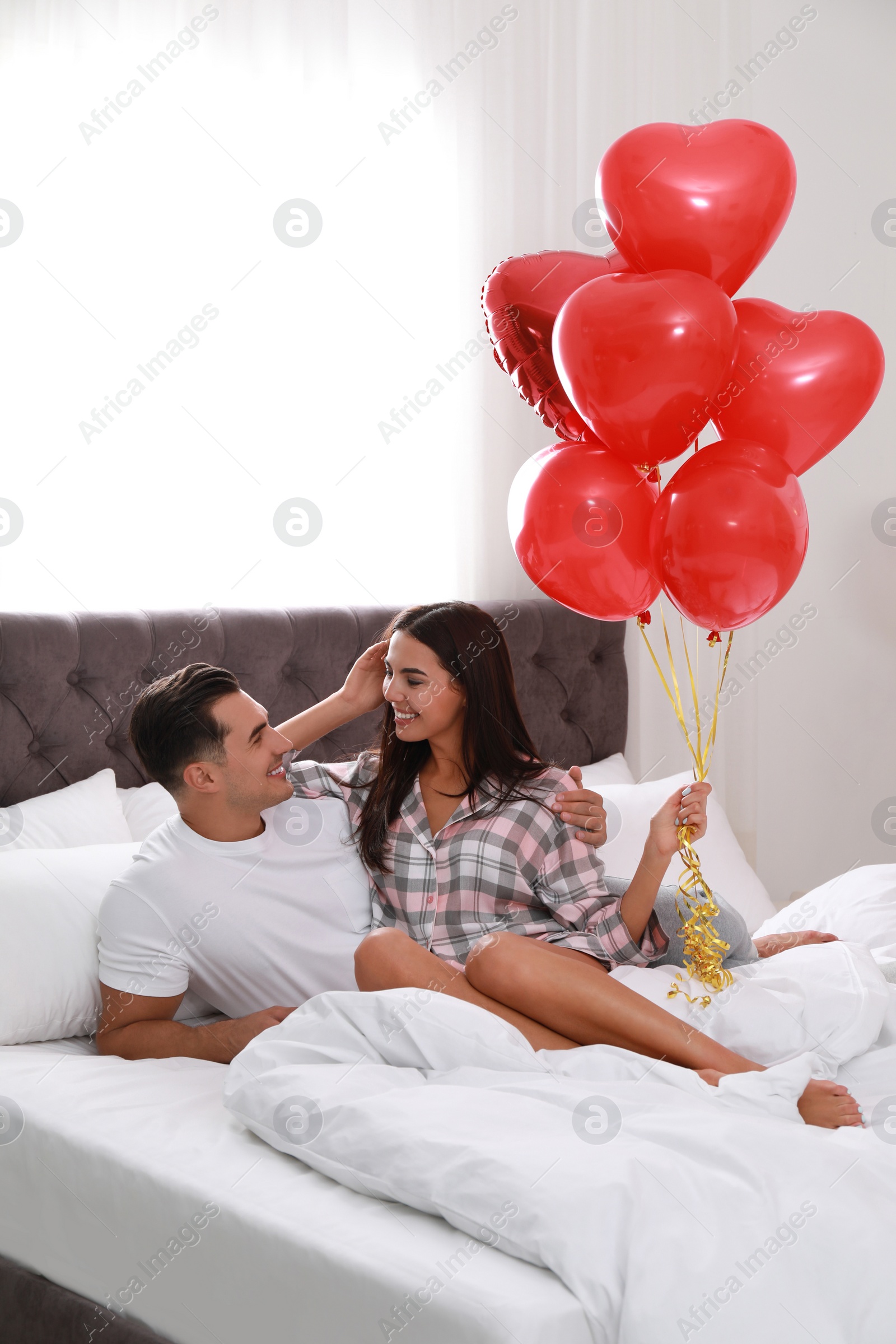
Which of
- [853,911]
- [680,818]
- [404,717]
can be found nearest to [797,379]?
[680,818]

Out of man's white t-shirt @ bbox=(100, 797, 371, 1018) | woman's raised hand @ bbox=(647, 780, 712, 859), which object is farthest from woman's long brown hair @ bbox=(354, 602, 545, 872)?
woman's raised hand @ bbox=(647, 780, 712, 859)

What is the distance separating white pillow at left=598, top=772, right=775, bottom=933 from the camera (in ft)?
7.14

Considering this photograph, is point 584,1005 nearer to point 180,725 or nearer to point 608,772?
point 180,725

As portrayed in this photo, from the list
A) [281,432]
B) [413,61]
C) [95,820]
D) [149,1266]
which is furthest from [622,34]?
[149,1266]

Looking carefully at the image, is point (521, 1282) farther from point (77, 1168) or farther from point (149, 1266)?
point (77, 1168)

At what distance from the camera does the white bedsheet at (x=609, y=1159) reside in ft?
3.02

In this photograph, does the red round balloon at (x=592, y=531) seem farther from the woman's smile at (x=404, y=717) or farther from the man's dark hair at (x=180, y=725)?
the man's dark hair at (x=180, y=725)

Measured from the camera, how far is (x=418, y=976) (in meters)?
1.45

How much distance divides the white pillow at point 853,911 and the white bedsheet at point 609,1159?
51 centimetres

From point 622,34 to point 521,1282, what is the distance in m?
2.83

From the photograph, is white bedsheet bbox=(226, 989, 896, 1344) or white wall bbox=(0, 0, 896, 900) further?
white wall bbox=(0, 0, 896, 900)

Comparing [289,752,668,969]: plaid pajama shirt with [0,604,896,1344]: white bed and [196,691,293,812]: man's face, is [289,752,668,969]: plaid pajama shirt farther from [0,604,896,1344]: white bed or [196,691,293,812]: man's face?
[0,604,896,1344]: white bed

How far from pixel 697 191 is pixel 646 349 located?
23cm

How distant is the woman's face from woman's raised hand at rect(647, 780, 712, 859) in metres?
0.37
